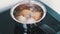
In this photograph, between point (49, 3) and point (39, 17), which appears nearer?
point (39, 17)

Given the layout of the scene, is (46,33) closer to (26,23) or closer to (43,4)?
(26,23)

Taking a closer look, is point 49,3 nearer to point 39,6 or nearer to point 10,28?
point 39,6

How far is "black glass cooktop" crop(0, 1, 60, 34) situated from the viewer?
97 cm

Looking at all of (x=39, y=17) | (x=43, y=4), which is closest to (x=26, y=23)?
(x=39, y=17)

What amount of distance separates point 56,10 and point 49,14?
61 mm

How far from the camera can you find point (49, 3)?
1097mm

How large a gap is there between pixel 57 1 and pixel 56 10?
0.24 ft

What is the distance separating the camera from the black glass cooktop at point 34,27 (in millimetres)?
967

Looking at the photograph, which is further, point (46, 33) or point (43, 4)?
point (43, 4)

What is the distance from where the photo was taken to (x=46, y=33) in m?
0.96

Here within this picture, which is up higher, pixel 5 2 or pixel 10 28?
pixel 5 2

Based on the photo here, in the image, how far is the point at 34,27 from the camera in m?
0.98

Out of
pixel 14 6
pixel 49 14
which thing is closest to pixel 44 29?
pixel 49 14

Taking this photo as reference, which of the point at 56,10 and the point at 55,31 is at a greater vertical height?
the point at 56,10
